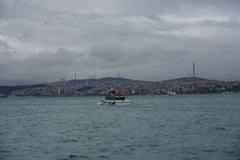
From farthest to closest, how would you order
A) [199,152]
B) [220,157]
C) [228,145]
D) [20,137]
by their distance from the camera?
[20,137] → [228,145] → [199,152] → [220,157]

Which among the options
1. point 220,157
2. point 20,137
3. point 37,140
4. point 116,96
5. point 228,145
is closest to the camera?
point 220,157

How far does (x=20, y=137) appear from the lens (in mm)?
46406

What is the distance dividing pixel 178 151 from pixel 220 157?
3826 mm

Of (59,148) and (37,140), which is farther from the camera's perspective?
(37,140)

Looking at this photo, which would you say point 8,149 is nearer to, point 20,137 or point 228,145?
point 20,137

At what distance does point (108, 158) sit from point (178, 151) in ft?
17.8

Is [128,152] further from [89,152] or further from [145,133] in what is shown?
[145,133]

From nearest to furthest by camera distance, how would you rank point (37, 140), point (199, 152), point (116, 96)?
point (199, 152), point (37, 140), point (116, 96)

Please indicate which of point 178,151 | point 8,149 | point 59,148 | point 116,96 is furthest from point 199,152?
point 116,96

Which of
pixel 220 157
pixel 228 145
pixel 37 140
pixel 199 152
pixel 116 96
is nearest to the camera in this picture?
pixel 220 157

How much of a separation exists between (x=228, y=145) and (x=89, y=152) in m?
10.8

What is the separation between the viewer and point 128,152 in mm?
33000

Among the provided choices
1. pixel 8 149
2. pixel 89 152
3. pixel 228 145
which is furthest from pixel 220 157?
pixel 8 149

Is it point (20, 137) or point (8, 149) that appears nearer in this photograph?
point (8, 149)
